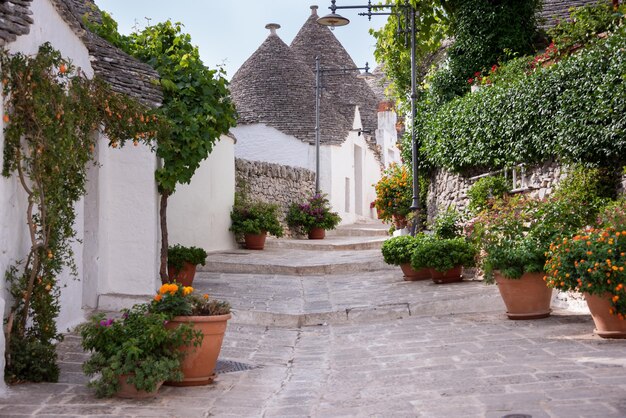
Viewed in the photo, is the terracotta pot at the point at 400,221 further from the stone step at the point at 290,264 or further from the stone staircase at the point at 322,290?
the stone step at the point at 290,264

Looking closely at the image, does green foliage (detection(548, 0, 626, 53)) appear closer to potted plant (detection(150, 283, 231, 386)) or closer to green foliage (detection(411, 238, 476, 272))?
green foliage (detection(411, 238, 476, 272))

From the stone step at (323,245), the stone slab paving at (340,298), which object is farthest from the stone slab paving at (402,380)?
the stone step at (323,245)

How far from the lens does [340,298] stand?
11.0 m

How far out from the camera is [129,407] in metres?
4.96

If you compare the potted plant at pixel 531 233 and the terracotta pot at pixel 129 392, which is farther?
the potted plant at pixel 531 233

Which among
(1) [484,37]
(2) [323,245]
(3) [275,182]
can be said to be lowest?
(2) [323,245]

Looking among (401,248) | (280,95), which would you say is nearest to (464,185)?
(401,248)

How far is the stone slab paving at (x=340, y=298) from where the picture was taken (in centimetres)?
962

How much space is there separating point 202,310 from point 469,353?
2.46 meters

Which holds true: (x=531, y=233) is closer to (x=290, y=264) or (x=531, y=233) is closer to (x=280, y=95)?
(x=290, y=264)

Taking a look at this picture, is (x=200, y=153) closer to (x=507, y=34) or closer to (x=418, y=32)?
(x=507, y=34)

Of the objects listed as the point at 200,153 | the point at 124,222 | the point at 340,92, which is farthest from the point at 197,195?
the point at 340,92

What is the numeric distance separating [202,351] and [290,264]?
9735 millimetres

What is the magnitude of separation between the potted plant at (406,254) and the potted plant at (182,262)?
3286mm
